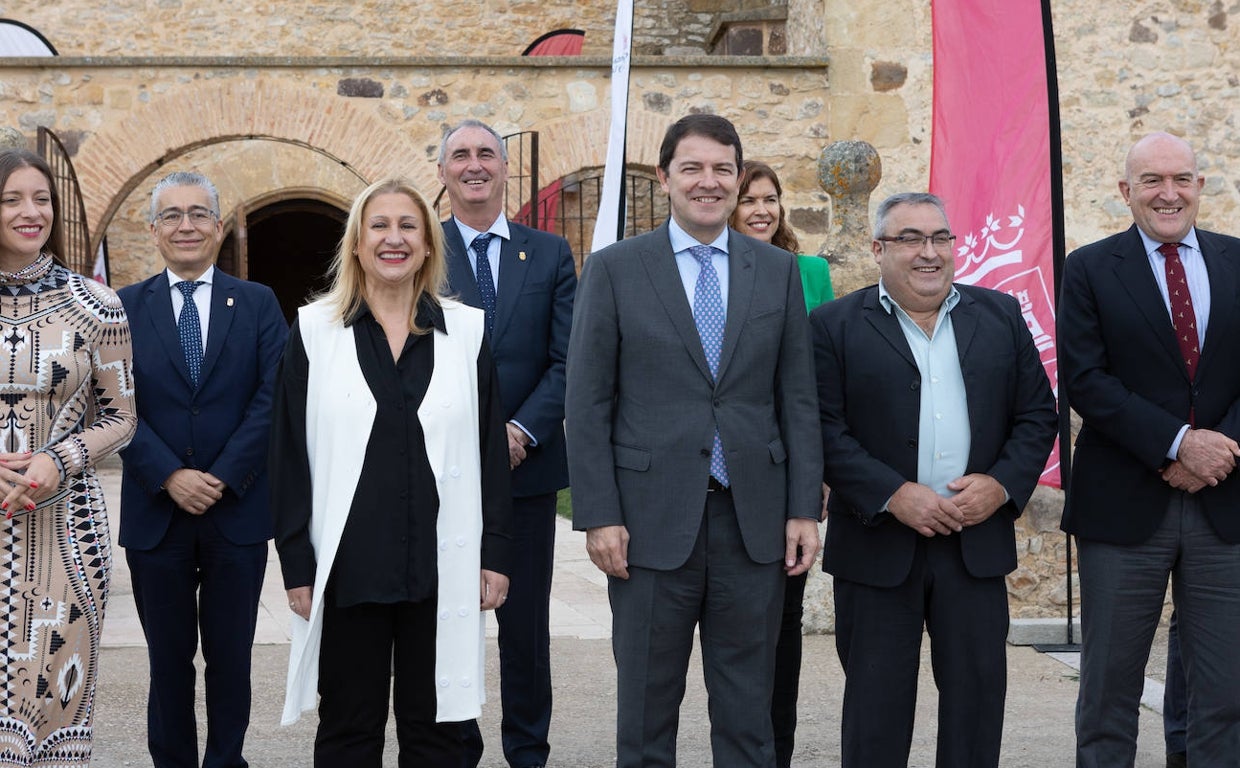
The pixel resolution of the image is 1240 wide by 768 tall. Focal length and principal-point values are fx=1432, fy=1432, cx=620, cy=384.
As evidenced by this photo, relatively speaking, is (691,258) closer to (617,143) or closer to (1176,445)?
(1176,445)

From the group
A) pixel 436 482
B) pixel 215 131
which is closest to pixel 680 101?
pixel 215 131

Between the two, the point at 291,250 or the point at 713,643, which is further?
the point at 291,250

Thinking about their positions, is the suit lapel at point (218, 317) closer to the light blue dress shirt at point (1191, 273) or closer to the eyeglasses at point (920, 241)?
the eyeglasses at point (920, 241)

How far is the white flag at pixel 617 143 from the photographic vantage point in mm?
7133

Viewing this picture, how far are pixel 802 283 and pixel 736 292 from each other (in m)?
0.64

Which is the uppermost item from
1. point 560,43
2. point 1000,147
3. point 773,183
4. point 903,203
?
point 560,43

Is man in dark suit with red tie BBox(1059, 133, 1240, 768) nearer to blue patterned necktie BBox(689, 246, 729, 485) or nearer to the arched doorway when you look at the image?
blue patterned necktie BBox(689, 246, 729, 485)

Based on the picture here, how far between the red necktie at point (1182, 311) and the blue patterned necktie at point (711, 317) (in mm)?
1277

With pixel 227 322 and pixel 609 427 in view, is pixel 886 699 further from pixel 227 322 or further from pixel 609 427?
pixel 227 322

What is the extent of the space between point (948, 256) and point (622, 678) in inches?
54.0

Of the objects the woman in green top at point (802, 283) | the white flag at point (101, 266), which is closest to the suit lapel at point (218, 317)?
the woman in green top at point (802, 283)

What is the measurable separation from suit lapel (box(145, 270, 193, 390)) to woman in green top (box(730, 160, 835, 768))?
1712 millimetres

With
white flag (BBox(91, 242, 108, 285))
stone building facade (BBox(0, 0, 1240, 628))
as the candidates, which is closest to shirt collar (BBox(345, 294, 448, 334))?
stone building facade (BBox(0, 0, 1240, 628))

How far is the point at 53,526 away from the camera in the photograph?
344cm
